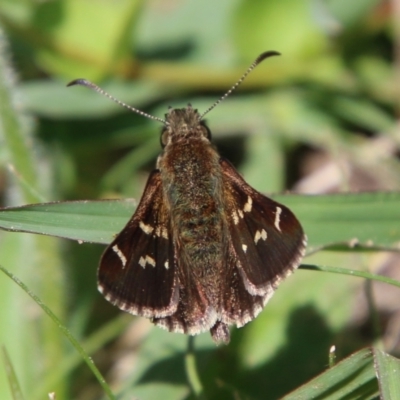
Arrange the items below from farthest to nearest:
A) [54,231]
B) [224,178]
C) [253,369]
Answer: [253,369] < [224,178] < [54,231]

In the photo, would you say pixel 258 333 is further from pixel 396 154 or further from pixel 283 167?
pixel 396 154

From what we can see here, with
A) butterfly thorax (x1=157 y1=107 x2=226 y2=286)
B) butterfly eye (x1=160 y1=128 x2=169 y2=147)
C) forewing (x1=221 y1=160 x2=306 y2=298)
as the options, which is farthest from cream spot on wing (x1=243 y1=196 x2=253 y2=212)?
butterfly eye (x1=160 y1=128 x2=169 y2=147)

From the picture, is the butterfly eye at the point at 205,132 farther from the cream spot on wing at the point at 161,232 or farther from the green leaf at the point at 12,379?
the green leaf at the point at 12,379

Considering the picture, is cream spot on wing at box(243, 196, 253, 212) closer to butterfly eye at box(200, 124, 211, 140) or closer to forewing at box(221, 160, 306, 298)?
forewing at box(221, 160, 306, 298)

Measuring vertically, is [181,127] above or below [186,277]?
above

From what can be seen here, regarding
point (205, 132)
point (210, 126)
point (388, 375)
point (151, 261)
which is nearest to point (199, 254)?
point (151, 261)

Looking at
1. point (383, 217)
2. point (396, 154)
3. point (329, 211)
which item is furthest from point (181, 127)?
point (396, 154)
